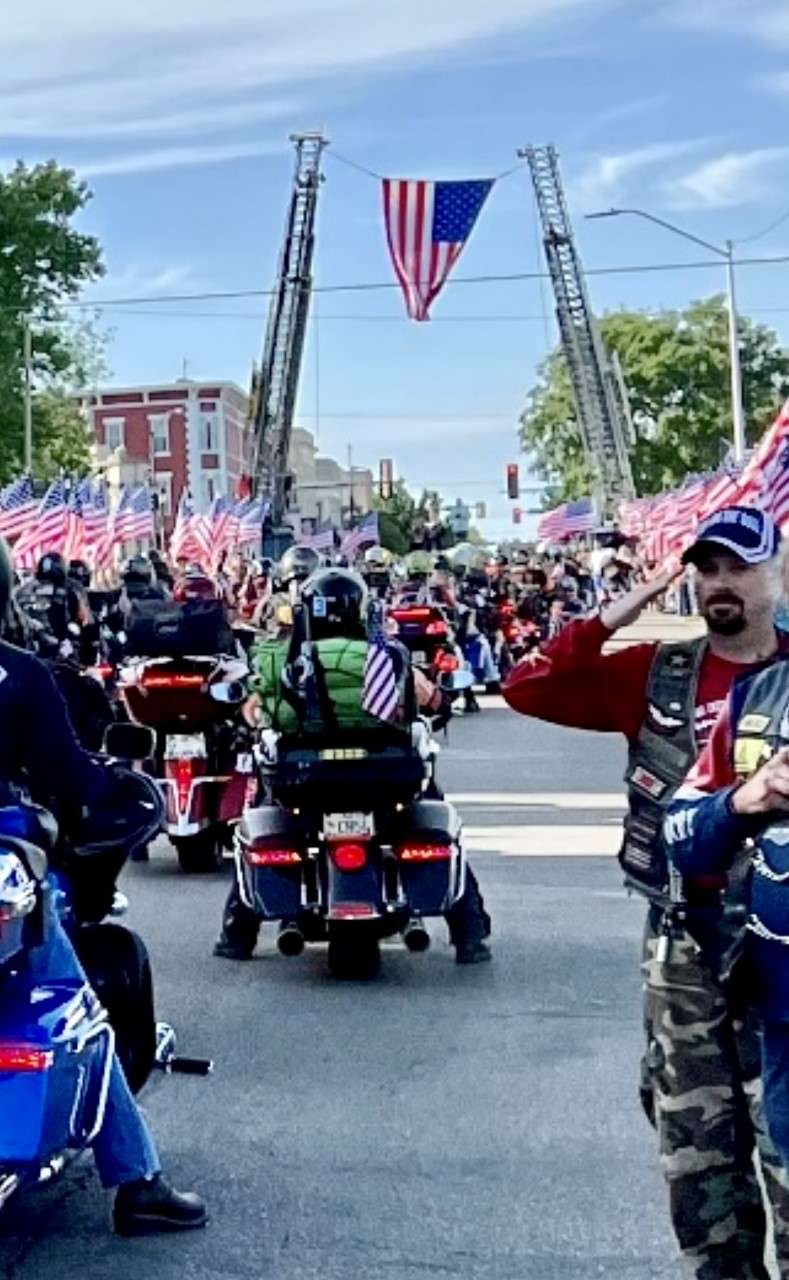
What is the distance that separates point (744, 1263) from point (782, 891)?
1258 millimetres

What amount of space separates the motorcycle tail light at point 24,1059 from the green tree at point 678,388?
3202 inches

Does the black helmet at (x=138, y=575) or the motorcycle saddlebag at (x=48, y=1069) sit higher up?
the black helmet at (x=138, y=575)

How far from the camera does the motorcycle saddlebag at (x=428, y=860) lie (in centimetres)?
891

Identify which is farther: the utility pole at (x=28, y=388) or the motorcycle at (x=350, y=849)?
the utility pole at (x=28, y=388)

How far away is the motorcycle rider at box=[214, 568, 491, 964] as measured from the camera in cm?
941

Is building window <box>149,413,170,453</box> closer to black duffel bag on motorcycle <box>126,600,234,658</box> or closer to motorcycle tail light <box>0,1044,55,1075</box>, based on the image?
black duffel bag on motorcycle <box>126,600,234,658</box>

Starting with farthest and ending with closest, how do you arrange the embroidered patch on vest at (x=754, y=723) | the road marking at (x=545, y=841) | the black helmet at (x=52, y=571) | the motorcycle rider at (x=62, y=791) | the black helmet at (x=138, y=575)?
the black helmet at (x=138, y=575) < the black helmet at (x=52, y=571) < the road marking at (x=545, y=841) < the motorcycle rider at (x=62, y=791) < the embroidered patch on vest at (x=754, y=723)

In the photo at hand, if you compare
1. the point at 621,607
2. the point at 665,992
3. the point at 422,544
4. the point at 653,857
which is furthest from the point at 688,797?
the point at 422,544

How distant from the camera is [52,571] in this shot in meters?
18.7

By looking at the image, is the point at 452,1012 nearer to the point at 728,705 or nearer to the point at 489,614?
the point at 728,705

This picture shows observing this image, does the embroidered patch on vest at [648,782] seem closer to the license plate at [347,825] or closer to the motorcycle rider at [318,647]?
the license plate at [347,825]

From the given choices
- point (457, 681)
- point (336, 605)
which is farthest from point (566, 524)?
point (336, 605)

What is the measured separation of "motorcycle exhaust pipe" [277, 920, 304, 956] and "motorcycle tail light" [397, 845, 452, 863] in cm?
51

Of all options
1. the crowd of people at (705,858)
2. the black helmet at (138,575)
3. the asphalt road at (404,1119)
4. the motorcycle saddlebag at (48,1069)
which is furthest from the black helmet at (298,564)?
the motorcycle saddlebag at (48,1069)
